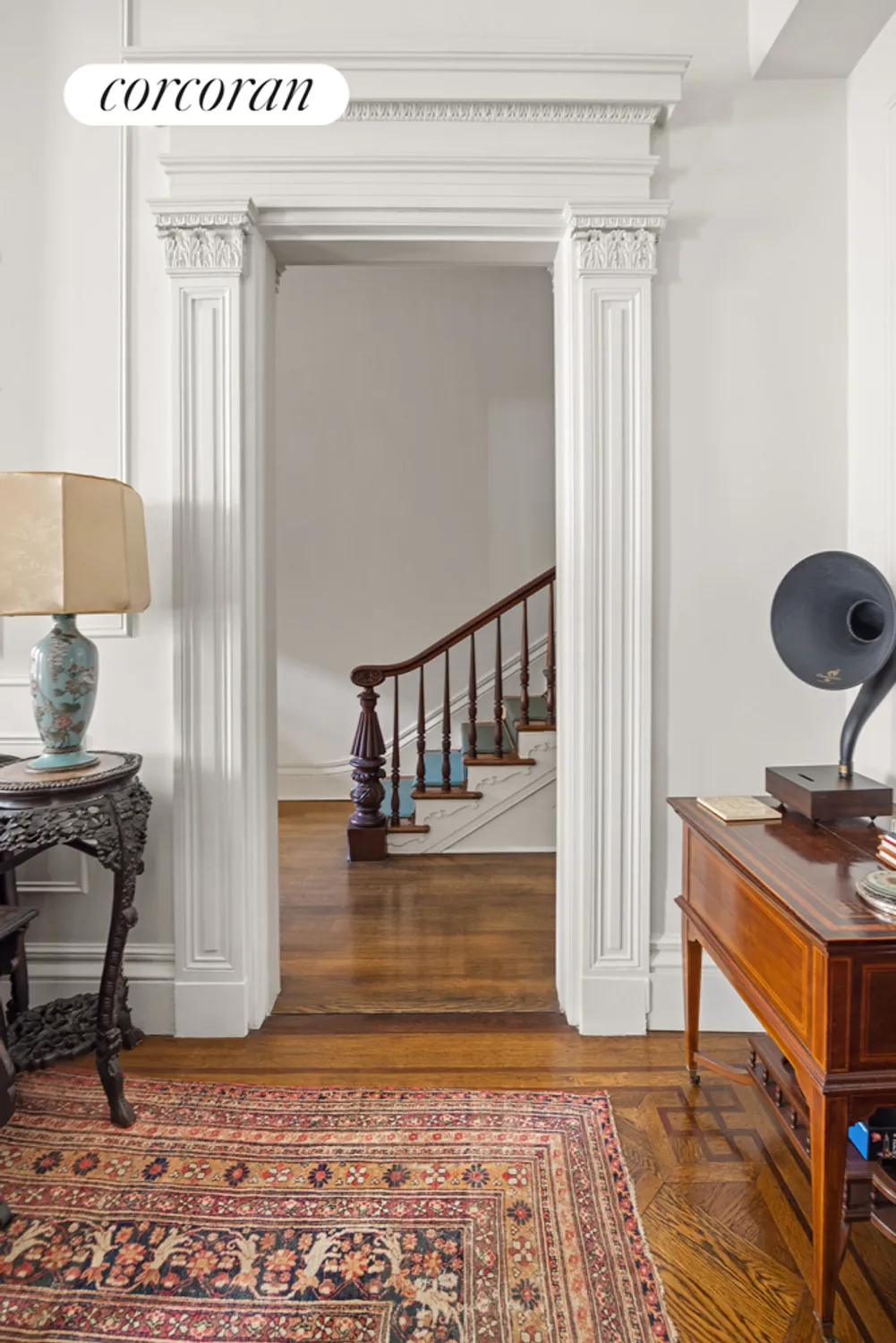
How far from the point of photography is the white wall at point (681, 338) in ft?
7.48

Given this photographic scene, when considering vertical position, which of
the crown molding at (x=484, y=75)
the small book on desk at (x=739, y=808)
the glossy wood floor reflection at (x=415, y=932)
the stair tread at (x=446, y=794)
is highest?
the crown molding at (x=484, y=75)

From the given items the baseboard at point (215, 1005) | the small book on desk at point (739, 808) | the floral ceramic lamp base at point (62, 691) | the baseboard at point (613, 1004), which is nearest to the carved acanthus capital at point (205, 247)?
the floral ceramic lamp base at point (62, 691)

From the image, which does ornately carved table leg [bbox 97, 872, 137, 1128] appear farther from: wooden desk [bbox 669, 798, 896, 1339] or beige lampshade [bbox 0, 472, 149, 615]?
wooden desk [bbox 669, 798, 896, 1339]

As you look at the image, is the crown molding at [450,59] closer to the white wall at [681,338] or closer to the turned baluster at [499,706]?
the white wall at [681,338]

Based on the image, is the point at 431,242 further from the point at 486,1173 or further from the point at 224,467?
the point at 486,1173

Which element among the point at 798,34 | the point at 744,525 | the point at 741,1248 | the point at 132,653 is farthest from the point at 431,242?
the point at 741,1248

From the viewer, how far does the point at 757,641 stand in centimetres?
236

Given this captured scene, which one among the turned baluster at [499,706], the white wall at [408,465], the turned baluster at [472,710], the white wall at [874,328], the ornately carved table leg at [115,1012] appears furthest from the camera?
the white wall at [408,465]

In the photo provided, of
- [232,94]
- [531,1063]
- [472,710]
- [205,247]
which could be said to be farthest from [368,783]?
[232,94]

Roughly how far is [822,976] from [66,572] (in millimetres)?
1761

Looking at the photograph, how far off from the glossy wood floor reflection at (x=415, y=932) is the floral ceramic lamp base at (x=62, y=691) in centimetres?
111

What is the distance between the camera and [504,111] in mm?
2234

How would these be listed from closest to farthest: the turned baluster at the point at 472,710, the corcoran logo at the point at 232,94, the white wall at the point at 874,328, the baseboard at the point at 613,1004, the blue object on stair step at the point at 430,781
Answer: the white wall at the point at 874,328 < the corcoran logo at the point at 232,94 < the baseboard at the point at 613,1004 < the turned baluster at the point at 472,710 < the blue object on stair step at the point at 430,781

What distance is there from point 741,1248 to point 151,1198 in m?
1.21
